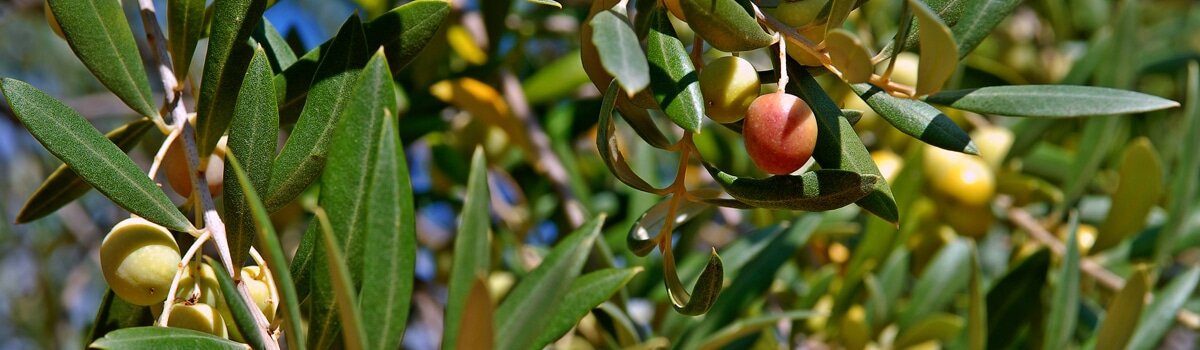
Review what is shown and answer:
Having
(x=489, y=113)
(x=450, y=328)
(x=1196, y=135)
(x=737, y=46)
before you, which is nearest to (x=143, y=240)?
(x=450, y=328)

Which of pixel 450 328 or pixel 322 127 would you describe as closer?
pixel 450 328

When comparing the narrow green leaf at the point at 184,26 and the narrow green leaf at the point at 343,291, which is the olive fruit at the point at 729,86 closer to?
the narrow green leaf at the point at 343,291

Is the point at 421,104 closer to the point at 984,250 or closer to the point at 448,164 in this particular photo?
the point at 448,164

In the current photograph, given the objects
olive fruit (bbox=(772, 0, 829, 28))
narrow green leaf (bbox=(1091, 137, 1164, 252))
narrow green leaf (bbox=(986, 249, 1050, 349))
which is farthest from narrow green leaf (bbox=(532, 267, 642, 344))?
narrow green leaf (bbox=(1091, 137, 1164, 252))

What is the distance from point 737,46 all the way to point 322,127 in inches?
9.6

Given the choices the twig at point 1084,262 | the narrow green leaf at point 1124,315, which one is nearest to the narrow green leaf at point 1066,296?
the narrow green leaf at point 1124,315

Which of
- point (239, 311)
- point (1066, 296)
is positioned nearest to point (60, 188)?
point (239, 311)

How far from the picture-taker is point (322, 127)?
0.59 metres

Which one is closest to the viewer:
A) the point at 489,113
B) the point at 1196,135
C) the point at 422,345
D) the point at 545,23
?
the point at 1196,135

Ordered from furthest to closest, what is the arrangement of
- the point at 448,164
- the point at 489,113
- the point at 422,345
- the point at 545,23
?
1. the point at 422,345
2. the point at 545,23
3. the point at 448,164
4. the point at 489,113

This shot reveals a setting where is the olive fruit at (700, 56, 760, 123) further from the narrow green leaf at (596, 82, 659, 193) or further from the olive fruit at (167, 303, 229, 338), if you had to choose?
the olive fruit at (167, 303, 229, 338)

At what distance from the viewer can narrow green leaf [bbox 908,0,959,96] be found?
0.47m

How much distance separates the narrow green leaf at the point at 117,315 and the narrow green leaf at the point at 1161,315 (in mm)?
967

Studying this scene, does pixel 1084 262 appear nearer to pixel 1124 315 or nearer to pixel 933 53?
pixel 1124 315
